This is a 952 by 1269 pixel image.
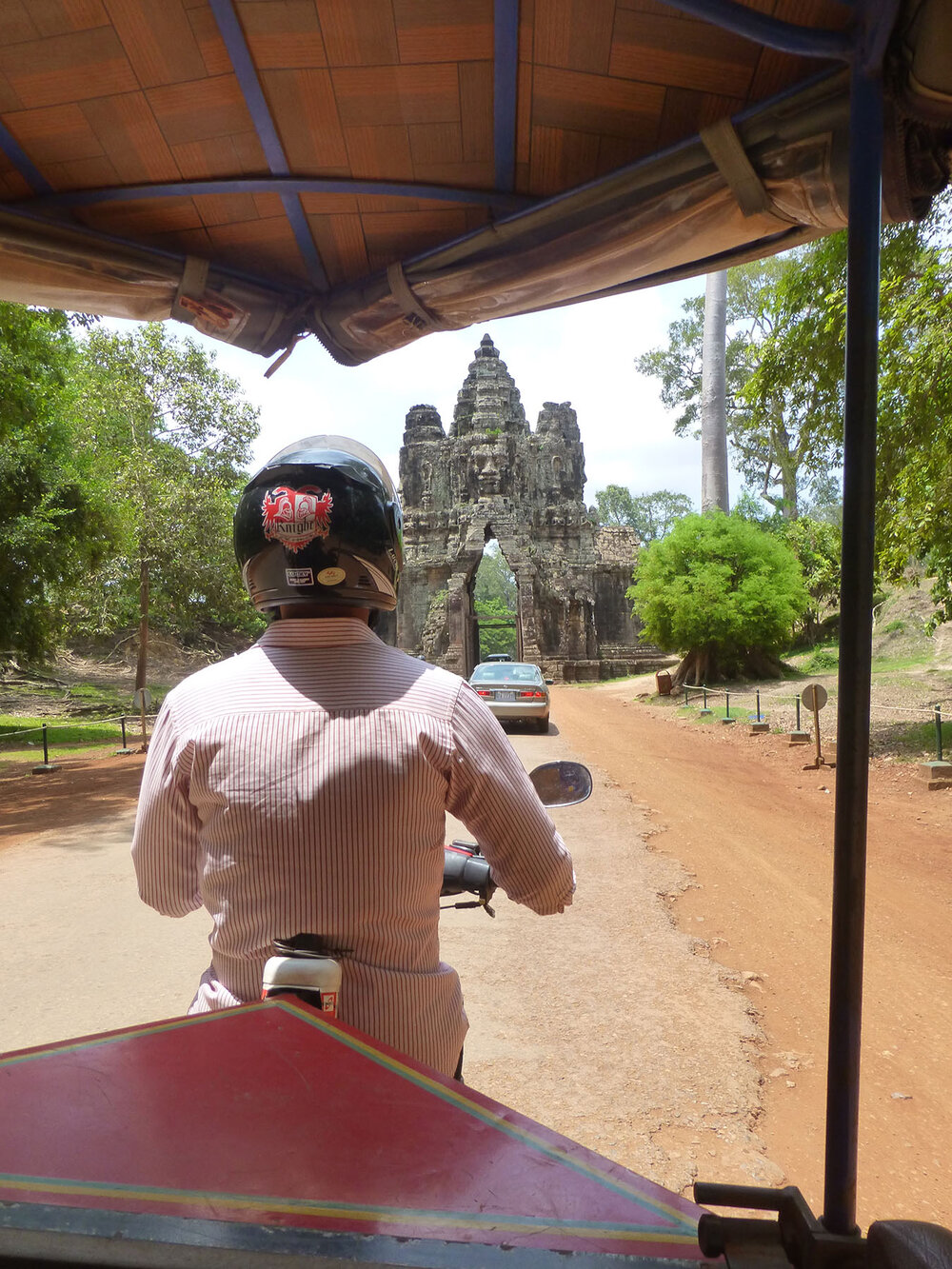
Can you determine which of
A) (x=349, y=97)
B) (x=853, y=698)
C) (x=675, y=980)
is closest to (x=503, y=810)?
(x=853, y=698)

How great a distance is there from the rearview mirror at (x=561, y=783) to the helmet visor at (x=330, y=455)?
81cm

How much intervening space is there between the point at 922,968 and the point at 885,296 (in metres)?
9.30

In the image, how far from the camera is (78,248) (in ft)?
9.18

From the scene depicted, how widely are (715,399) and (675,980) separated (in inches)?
937

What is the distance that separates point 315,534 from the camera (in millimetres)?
1892

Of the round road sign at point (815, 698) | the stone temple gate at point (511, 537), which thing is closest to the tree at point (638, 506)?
the stone temple gate at point (511, 537)

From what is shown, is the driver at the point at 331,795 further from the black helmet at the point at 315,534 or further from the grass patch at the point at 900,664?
the grass patch at the point at 900,664

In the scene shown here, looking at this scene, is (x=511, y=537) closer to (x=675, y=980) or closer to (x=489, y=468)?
(x=489, y=468)

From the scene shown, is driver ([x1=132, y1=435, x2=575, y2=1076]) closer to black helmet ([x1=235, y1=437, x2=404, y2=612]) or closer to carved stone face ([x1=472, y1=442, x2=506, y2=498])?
black helmet ([x1=235, y1=437, x2=404, y2=612])

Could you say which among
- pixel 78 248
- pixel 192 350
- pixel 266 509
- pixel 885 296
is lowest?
pixel 266 509

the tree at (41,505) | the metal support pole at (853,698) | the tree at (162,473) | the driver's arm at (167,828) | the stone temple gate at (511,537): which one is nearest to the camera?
the metal support pole at (853,698)

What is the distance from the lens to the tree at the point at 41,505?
12.9m

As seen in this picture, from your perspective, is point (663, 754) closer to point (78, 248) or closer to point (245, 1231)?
point (78, 248)

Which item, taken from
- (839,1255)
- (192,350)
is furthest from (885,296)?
(192,350)
